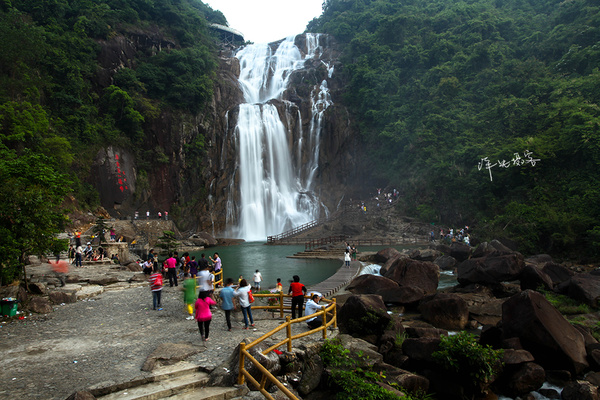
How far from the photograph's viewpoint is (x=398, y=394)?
6664mm

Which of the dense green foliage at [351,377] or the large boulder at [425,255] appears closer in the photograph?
the dense green foliage at [351,377]

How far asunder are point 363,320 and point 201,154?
37.8 metres

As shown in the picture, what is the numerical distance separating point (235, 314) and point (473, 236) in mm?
26848

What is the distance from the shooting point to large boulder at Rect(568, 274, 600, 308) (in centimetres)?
1327

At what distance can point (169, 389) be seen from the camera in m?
5.62

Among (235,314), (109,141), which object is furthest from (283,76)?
(235,314)

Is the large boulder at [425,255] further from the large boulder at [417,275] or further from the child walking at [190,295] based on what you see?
the child walking at [190,295]

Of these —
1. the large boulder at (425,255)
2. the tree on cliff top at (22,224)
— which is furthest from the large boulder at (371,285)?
the tree on cliff top at (22,224)

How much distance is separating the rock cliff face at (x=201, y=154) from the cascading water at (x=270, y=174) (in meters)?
0.93

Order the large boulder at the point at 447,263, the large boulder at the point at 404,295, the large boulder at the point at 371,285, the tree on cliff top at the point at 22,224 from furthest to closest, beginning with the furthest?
the large boulder at the point at 447,263 < the large boulder at the point at 371,285 < the large boulder at the point at 404,295 < the tree on cliff top at the point at 22,224

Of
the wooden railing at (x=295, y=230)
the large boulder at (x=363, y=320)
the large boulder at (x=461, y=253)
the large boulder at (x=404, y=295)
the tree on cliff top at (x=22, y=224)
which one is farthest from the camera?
the wooden railing at (x=295, y=230)

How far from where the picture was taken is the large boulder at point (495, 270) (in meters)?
15.9

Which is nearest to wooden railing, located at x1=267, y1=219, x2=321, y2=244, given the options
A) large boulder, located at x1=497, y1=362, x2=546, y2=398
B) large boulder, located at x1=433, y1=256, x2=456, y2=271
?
large boulder, located at x1=433, y1=256, x2=456, y2=271

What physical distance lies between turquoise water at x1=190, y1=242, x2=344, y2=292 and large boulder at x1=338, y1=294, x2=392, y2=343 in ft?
24.7
